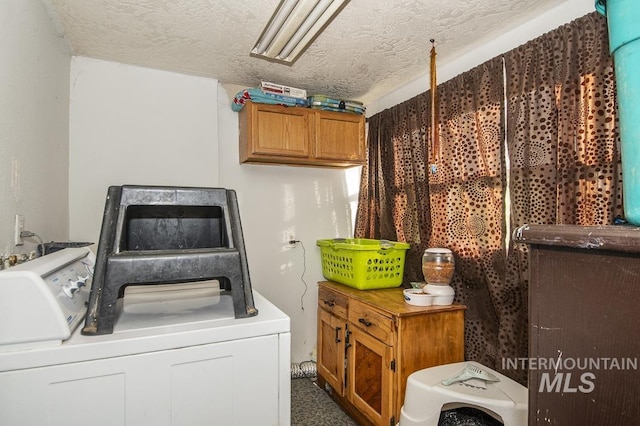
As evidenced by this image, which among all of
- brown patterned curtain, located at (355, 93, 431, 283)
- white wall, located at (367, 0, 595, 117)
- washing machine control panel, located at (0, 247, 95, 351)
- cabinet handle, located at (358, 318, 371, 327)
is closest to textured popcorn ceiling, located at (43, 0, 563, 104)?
white wall, located at (367, 0, 595, 117)

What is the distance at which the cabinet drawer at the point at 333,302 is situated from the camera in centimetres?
249

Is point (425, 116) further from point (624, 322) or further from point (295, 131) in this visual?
point (624, 322)

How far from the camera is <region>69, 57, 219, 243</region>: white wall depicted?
88.9 inches

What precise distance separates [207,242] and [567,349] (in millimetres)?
1348

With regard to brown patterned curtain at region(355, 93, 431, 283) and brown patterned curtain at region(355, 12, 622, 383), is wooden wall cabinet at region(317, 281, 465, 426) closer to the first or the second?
brown patterned curtain at region(355, 12, 622, 383)

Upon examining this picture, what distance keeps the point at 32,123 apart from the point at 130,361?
120 cm

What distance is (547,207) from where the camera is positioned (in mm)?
1655

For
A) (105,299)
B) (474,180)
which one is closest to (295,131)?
(474,180)

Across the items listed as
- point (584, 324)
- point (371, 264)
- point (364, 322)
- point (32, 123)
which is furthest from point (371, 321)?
point (32, 123)

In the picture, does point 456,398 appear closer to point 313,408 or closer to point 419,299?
point 419,299

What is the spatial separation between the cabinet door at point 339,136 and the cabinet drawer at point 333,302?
1093 mm

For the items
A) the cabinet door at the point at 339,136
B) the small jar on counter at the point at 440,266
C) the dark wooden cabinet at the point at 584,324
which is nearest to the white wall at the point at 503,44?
the cabinet door at the point at 339,136

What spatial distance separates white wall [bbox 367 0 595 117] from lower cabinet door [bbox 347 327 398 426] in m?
1.83

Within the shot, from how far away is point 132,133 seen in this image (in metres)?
2.40
